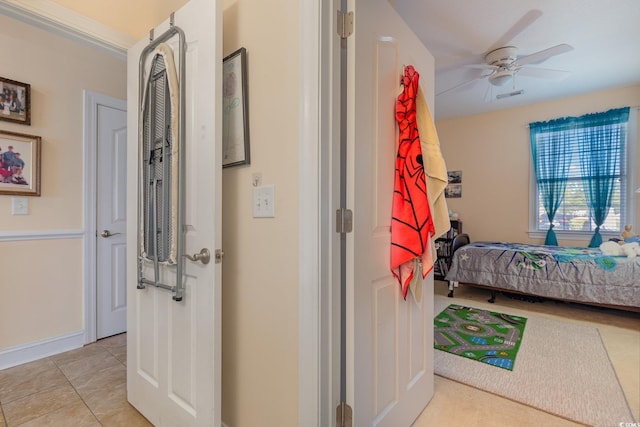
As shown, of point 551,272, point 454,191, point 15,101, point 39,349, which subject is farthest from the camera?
point 454,191

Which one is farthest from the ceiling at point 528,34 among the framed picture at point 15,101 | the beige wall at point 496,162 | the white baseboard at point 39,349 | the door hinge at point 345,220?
the white baseboard at point 39,349

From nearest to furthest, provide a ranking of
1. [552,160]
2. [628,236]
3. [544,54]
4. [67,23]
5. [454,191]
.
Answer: [628,236], [67,23], [552,160], [544,54], [454,191]

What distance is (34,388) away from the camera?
73.1 inches

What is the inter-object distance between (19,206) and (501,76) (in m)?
4.11

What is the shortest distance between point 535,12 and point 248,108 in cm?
232

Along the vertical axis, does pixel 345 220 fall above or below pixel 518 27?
below

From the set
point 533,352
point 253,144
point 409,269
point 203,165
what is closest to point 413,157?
point 409,269

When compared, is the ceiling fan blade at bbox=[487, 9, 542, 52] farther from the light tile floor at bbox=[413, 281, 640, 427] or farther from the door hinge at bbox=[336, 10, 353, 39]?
the light tile floor at bbox=[413, 281, 640, 427]

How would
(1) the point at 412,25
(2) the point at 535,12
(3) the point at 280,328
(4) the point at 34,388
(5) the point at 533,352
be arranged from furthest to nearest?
1. (1) the point at 412,25
2. (2) the point at 535,12
3. (5) the point at 533,352
4. (4) the point at 34,388
5. (3) the point at 280,328

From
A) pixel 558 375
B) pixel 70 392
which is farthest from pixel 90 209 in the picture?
pixel 558 375

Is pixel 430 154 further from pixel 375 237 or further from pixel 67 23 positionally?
pixel 67 23

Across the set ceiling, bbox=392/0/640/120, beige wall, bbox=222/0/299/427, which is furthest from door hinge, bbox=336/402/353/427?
ceiling, bbox=392/0/640/120

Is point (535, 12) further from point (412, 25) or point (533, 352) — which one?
point (533, 352)

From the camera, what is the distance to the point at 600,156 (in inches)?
49.7
